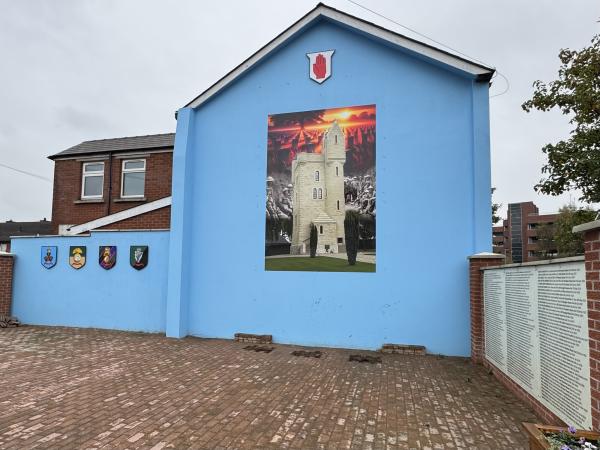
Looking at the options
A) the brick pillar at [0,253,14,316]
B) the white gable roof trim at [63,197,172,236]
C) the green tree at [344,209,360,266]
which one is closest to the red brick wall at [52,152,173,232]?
the white gable roof trim at [63,197,172,236]

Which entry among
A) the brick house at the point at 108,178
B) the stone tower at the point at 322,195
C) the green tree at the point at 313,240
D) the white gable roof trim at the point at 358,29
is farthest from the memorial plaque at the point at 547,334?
the brick house at the point at 108,178

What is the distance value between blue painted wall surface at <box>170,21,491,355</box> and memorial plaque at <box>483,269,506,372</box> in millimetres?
951

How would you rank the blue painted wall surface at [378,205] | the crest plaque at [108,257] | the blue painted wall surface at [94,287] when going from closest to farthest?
the blue painted wall surface at [378,205], the blue painted wall surface at [94,287], the crest plaque at [108,257]

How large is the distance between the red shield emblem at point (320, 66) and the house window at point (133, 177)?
27.0 ft

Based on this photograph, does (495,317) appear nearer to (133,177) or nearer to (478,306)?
(478,306)

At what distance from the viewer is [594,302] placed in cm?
324

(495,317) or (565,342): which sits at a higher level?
(565,342)

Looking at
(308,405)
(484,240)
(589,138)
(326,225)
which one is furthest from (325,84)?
(308,405)

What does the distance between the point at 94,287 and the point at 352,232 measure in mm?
6944

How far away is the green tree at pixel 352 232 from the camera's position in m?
8.30

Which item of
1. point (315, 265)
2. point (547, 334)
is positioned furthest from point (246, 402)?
point (315, 265)

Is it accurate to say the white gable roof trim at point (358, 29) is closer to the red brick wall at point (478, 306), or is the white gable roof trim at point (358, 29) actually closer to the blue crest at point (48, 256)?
the red brick wall at point (478, 306)

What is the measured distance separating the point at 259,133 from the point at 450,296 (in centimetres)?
562

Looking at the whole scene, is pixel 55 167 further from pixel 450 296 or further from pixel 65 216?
pixel 450 296
